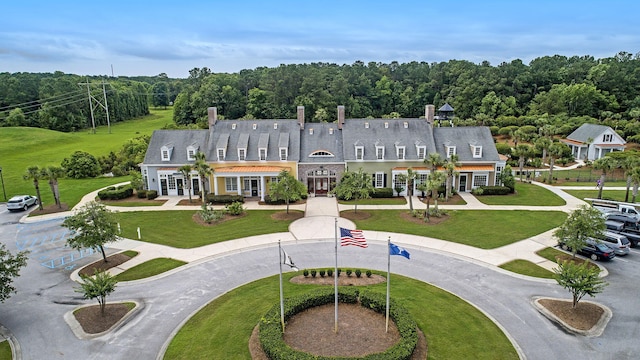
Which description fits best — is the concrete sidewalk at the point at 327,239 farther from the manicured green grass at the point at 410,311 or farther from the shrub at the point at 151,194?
the manicured green grass at the point at 410,311

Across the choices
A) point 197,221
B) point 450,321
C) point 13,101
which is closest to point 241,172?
point 197,221

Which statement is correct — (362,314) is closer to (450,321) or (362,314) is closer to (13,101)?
(450,321)

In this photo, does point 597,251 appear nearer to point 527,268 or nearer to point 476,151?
point 527,268

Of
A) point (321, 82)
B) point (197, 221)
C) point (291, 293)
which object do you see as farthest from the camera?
point (321, 82)

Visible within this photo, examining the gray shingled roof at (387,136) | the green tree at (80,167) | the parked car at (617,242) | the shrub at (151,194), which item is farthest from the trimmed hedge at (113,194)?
the parked car at (617,242)

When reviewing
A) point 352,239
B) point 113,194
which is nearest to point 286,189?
point 352,239
